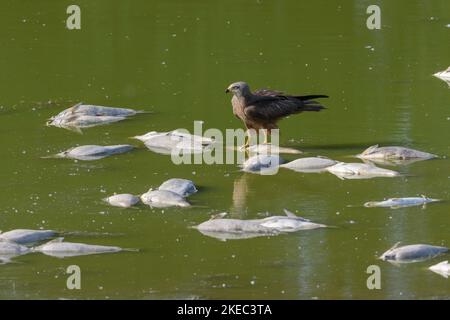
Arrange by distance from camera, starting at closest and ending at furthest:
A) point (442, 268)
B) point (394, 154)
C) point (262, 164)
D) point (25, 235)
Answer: point (442, 268)
point (25, 235)
point (262, 164)
point (394, 154)

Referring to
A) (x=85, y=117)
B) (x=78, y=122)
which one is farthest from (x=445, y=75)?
(x=78, y=122)

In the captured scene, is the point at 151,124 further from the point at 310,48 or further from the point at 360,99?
the point at 310,48

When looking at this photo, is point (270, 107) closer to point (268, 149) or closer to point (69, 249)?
point (268, 149)

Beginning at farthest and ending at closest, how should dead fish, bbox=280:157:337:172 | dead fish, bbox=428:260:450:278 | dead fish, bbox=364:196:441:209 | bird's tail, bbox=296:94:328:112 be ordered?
1. bird's tail, bbox=296:94:328:112
2. dead fish, bbox=280:157:337:172
3. dead fish, bbox=364:196:441:209
4. dead fish, bbox=428:260:450:278

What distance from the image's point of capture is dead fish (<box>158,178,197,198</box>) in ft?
41.2

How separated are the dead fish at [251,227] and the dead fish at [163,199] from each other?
0.79m

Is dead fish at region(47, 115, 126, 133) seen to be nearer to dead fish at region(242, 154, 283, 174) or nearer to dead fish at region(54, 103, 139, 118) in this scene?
dead fish at region(54, 103, 139, 118)

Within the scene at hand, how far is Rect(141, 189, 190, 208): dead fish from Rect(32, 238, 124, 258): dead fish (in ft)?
4.54

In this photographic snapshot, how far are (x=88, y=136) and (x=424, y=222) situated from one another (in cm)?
510

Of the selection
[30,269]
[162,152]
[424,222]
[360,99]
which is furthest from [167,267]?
[360,99]

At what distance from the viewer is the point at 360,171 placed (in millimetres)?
13320

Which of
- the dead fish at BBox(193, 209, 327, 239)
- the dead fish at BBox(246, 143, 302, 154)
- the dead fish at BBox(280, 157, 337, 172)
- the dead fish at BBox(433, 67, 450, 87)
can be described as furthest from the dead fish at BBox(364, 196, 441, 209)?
the dead fish at BBox(433, 67, 450, 87)

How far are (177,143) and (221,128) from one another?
3.61 feet

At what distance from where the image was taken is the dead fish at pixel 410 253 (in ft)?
34.8
